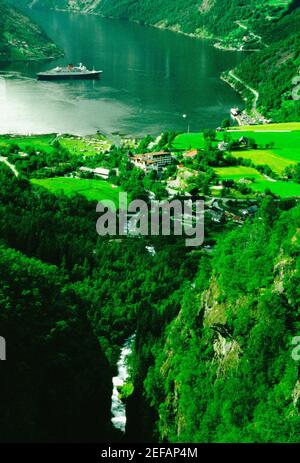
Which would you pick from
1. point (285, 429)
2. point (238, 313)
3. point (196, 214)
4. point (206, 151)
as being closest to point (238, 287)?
point (238, 313)

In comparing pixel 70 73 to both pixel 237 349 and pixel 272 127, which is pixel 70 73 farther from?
pixel 237 349

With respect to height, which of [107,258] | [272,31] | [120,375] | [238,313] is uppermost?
[272,31]

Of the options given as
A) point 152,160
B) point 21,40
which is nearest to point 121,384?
point 152,160

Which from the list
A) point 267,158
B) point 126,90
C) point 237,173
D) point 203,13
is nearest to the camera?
point 237,173

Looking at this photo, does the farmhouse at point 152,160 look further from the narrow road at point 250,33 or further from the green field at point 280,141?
the narrow road at point 250,33

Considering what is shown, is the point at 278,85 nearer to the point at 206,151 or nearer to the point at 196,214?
the point at 206,151

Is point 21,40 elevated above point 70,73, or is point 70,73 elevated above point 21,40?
point 21,40

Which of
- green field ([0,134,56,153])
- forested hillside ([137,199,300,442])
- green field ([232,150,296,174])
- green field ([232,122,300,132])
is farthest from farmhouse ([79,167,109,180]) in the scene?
forested hillside ([137,199,300,442])

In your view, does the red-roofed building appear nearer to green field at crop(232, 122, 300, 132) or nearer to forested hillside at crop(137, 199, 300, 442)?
green field at crop(232, 122, 300, 132)

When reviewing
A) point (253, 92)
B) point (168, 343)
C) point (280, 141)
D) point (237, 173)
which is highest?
point (253, 92)
